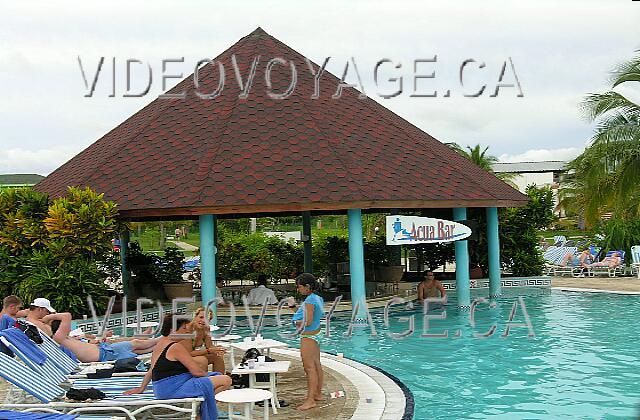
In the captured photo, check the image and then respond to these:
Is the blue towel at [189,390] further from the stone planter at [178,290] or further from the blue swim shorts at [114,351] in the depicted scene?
the stone planter at [178,290]

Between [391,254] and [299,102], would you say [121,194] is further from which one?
[391,254]

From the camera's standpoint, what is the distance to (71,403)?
800 cm

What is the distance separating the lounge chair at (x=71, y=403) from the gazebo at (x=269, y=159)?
27.4 feet

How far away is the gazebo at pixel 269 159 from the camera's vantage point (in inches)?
681

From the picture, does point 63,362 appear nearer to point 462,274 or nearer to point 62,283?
point 62,283

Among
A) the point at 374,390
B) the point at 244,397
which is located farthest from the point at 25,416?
the point at 374,390

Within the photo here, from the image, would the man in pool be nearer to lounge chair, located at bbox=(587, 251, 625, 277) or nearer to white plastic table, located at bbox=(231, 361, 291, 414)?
white plastic table, located at bbox=(231, 361, 291, 414)

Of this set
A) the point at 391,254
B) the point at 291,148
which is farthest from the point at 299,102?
the point at 391,254

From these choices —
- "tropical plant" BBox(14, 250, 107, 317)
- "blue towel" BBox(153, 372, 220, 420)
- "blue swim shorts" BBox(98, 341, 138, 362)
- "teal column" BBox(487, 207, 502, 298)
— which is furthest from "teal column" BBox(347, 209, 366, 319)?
"blue towel" BBox(153, 372, 220, 420)

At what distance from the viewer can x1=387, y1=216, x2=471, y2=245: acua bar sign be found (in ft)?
58.4

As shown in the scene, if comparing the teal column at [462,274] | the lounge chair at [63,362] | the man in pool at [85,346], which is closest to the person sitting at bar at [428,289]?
the teal column at [462,274]

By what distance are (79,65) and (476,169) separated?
43.2ft

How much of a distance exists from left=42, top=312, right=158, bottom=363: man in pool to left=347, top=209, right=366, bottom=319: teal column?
6.77 metres

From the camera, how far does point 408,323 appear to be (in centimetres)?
1825
